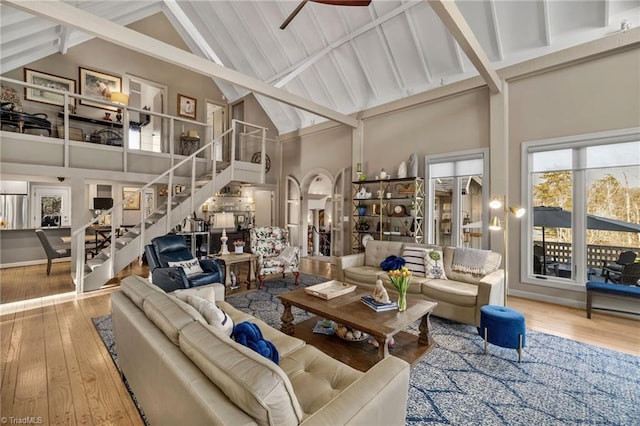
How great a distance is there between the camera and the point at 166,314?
152 cm

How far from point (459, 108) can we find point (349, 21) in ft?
8.88

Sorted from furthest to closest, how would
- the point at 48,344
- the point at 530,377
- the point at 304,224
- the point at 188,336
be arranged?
the point at 304,224, the point at 48,344, the point at 530,377, the point at 188,336

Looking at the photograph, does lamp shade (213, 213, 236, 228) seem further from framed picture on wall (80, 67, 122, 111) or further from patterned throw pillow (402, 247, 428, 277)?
patterned throw pillow (402, 247, 428, 277)

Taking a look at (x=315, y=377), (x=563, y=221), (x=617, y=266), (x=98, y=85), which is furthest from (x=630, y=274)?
(x=98, y=85)

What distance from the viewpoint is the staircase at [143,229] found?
15.0 feet

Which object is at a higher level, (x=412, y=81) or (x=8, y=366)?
(x=412, y=81)

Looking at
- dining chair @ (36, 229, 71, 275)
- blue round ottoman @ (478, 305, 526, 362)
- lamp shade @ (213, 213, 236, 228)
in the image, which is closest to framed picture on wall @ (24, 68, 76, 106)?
dining chair @ (36, 229, 71, 275)

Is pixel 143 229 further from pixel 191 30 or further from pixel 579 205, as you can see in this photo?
pixel 579 205

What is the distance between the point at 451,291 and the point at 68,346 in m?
4.08

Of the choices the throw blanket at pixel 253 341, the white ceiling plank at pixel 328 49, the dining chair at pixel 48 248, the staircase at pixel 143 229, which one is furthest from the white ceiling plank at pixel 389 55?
the dining chair at pixel 48 248

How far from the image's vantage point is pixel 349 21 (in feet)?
18.3

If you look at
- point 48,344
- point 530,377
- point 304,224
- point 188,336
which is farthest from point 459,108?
point 48,344

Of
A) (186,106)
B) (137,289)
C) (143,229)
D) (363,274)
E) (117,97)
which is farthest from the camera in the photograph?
(186,106)

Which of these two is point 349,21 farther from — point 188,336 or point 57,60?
point 57,60
